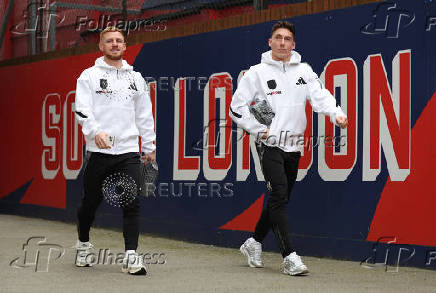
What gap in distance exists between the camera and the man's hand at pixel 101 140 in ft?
22.0

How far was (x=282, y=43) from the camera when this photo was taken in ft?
23.5

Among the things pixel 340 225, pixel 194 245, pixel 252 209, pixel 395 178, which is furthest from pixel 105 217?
pixel 395 178

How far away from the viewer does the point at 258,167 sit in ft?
29.2

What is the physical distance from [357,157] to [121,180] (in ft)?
7.08

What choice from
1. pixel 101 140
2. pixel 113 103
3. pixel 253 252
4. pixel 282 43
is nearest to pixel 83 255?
pixel 101 140

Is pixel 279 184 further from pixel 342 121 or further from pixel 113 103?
pixel 113 103

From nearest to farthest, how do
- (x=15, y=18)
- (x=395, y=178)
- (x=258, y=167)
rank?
(x=395, y=178), (x=258, y=167), (x=15, y=18)

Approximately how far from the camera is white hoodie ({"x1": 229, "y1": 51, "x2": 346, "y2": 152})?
7.06 metres

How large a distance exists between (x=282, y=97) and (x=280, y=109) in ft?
0.32

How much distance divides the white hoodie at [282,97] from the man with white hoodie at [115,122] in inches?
30.6

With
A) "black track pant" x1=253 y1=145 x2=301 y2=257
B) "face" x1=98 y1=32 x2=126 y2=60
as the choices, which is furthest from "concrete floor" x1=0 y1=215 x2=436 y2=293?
"face" x1=98 y1=32 x2=126 y2=60

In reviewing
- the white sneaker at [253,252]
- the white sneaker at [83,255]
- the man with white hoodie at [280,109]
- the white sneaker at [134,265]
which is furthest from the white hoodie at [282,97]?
the white sneaker at [83,255]

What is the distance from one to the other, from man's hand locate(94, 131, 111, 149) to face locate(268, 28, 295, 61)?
1.55 m

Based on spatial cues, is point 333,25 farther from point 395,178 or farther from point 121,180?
point 121,180
